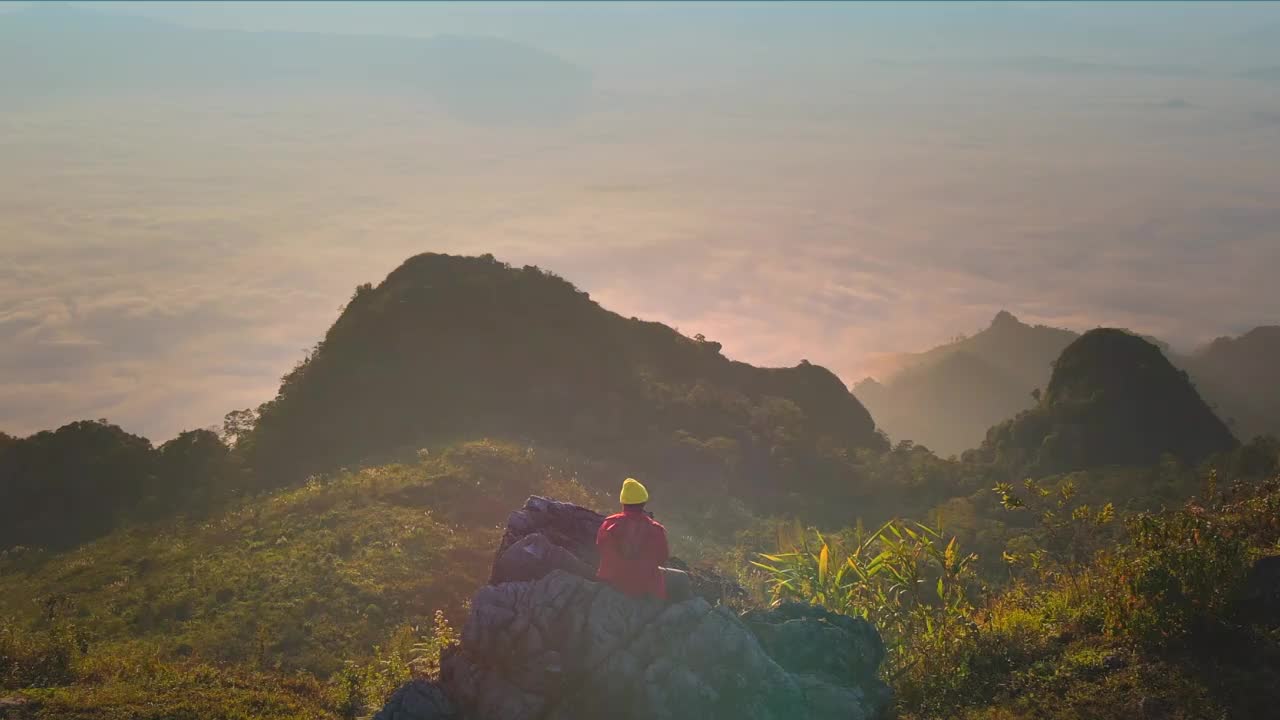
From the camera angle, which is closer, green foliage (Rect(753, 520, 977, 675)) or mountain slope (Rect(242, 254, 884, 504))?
green foliage (Rect(753, 520, 977, 675))

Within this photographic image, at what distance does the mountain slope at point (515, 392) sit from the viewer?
43906 millimetres

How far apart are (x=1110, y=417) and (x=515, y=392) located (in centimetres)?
2816

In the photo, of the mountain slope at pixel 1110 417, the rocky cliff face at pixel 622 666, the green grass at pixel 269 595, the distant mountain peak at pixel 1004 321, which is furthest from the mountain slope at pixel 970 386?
the rocky cliff face at pixel 622 666

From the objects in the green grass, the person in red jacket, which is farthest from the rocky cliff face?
the green grass

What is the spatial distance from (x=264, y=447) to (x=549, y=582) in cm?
3043

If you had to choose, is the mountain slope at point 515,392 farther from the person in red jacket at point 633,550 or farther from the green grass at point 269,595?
the person in red jacket at point 633,550

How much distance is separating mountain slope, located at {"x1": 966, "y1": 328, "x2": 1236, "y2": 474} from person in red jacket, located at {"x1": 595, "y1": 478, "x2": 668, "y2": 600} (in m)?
35.9

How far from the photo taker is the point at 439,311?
48.2 meters

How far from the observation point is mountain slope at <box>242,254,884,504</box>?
43906 millimetres

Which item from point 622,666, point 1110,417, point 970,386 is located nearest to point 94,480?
point 622,666

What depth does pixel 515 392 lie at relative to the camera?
153 feet

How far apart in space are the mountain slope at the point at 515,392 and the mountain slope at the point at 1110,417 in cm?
958

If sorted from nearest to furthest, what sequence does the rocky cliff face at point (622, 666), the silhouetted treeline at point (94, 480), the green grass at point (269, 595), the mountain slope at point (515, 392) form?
the rocky cliff face at point (622, 666), the green grass at point (269, 595), the silhouetted treeline at point (94, 480), the mountain slope at point (515, 392)

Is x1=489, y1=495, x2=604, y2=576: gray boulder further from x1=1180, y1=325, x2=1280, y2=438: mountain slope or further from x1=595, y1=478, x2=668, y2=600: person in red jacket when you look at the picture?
x1=1180, y1=325, x2=1280, y2=438: mountain slope
